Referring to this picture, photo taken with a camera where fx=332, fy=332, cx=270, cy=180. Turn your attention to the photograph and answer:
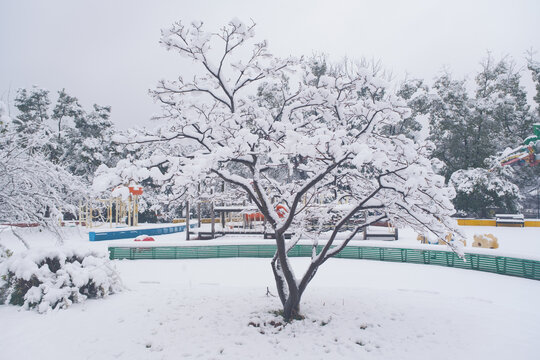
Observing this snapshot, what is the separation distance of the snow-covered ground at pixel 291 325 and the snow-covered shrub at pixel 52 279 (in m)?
0.31

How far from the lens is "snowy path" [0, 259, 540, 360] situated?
599cm

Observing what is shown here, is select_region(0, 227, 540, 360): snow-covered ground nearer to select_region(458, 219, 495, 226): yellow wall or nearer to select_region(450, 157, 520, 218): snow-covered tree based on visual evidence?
select_region(458, 219, 495, 226): yellow wall

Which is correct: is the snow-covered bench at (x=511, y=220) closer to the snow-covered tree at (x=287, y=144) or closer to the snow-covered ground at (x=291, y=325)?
the snow-covered ground at (x=291, y=325)

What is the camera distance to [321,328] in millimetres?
6973

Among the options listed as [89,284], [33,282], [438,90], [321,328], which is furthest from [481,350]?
[438,90]

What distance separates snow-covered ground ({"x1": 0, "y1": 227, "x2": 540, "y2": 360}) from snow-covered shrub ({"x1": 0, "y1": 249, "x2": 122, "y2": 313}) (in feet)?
1.01

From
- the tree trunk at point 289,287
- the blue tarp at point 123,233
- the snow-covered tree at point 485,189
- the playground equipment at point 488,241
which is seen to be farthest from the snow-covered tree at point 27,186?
the snow-covered tree at point 485,189

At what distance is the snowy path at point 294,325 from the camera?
599 centimetres

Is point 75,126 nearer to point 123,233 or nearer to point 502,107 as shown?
point 123,233

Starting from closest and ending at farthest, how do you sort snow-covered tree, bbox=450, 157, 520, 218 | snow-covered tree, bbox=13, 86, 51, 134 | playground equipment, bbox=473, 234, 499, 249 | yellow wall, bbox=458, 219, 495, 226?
playground equipment, bbox=473, 234, 499, 249 < yellow wall, bbox=458, 219, 495, 226 < snow-covered tree, bbox=450, 157, 520, 218 < snow-covered tree, bbox=13, 86, 51, 134

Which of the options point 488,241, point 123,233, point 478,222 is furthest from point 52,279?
point 478,222

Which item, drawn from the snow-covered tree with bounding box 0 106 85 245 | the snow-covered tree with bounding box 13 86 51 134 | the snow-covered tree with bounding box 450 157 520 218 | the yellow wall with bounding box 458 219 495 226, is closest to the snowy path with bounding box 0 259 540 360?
the snow-covered tree with bounding box 0 106 85 245

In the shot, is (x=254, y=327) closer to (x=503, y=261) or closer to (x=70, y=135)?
(x=503, y=261)

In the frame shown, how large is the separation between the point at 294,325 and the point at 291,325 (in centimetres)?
6
